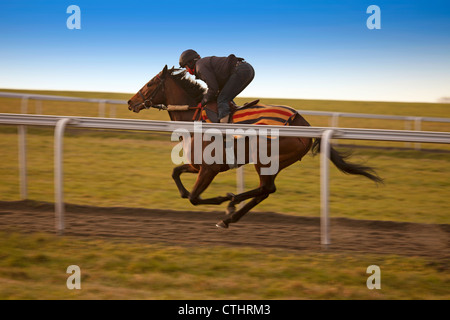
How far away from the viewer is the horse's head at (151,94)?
480 cm

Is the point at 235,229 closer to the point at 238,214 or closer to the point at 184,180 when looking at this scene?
the point at 238,214

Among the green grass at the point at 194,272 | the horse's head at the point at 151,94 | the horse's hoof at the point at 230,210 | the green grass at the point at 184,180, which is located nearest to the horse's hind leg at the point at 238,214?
the horse's hoof at the point at 230,210

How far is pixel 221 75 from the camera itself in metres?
4.54

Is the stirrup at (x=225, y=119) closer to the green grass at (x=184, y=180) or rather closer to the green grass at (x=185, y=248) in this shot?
the green grass at (x=185, y=248)

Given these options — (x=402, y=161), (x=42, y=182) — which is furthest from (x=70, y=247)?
(x=402, y=161)

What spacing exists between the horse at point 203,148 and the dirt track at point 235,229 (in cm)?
28

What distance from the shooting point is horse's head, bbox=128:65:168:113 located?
4.80 meters

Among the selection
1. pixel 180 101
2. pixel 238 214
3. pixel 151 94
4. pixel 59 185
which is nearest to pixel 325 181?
pixel 238 214

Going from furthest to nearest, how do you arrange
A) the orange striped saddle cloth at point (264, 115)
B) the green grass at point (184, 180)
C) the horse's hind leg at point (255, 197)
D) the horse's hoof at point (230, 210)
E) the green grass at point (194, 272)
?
1. the green grass at point (184, 180)
2. the horse's hoof at point (230, 210)
3. the horse's hind leg at point (255, 197)
4. the orange striped saddle cloth at point (264, 115)
5. the green grass at point (194, 272)

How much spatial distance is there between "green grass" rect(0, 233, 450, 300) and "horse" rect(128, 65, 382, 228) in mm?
655

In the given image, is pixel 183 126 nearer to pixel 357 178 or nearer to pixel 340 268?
pixel 340 268
